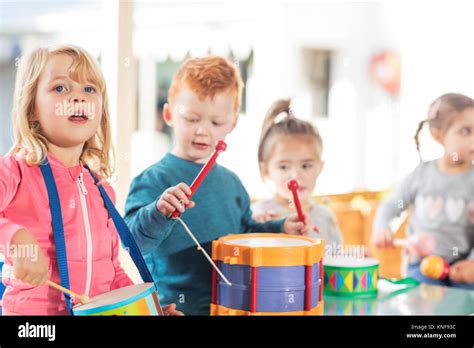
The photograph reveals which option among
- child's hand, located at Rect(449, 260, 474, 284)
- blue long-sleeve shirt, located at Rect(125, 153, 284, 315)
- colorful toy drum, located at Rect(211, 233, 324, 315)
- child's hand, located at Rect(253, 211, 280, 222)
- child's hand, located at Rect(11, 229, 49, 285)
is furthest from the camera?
child's hand, located at Rect(449, 260, 474, 284)

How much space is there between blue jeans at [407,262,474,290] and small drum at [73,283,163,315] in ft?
2.06

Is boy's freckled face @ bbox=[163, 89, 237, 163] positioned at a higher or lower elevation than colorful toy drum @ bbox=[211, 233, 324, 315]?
higher

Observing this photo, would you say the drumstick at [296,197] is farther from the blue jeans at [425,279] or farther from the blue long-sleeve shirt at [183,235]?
the blue jeans at [425,279]

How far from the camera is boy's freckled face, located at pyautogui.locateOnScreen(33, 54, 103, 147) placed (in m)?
1.12

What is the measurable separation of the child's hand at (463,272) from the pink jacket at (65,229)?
70cm

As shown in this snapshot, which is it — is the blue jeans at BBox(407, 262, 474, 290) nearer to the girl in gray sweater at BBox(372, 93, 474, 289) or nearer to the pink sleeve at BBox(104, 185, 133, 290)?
the girl in gray sweater at BBox(372, 93, 474, 289)

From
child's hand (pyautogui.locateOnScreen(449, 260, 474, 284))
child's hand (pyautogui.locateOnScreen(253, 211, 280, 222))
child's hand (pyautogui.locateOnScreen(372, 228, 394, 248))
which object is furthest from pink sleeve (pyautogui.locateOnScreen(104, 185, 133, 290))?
child's hand (pyautogui.locateOnScreen(449, 260, 474, 284))

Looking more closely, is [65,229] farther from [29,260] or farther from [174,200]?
[174,200]

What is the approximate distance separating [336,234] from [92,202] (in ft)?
1.71

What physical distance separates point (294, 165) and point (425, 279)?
41cm

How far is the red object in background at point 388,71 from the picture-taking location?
58.2 inches

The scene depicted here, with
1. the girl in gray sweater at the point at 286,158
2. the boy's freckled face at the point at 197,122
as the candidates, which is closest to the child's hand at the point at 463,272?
the girl in gray sweater at the point at 286,158
